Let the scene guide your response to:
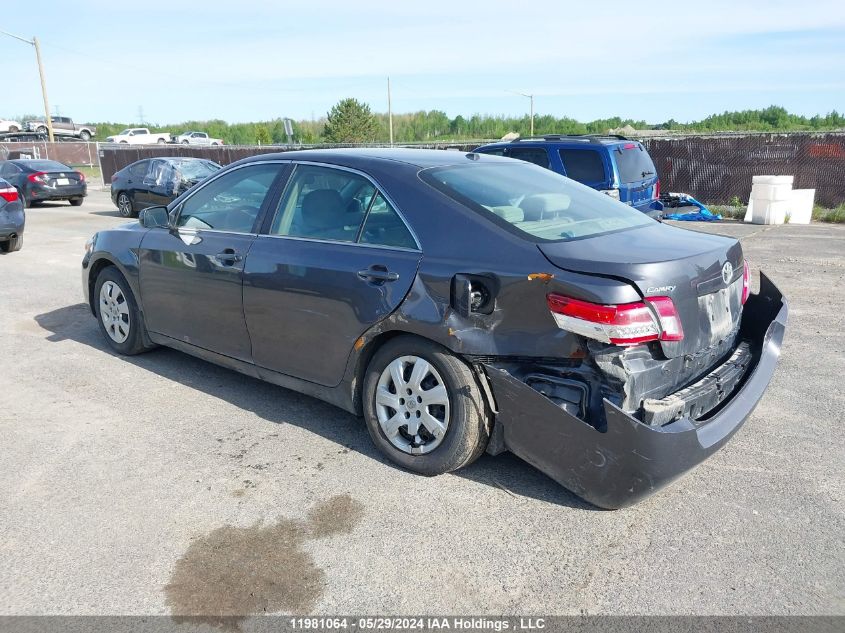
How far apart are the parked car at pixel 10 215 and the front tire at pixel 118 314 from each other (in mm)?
6525

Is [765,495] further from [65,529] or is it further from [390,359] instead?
[65,529]

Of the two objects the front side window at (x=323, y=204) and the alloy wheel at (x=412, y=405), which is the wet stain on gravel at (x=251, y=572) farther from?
the front side window at (x=323, y=204)

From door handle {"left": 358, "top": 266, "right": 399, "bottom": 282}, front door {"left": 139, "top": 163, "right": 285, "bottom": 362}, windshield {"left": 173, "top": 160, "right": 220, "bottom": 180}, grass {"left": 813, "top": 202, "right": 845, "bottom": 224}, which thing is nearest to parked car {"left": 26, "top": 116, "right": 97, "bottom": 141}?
windshield {"left": 173, "top": 160, "right": 220, "bottom": 180}

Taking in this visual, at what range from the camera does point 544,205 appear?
13.1ft

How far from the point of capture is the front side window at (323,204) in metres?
4.09

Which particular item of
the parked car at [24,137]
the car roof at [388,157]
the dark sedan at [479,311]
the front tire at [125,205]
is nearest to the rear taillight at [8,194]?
the front tire at [125,205]

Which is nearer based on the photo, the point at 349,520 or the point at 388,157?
the point at 349,520

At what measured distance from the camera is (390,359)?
3.80m

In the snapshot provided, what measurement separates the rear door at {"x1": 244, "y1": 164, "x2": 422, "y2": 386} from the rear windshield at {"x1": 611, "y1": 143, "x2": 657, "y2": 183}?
704 centimetres

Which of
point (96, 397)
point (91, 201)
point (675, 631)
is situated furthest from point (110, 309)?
point (91, 201)

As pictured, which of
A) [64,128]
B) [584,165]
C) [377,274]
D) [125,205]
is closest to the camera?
[377,274]

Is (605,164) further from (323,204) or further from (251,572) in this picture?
(251,572)

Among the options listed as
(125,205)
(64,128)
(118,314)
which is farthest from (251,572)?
(64,128)

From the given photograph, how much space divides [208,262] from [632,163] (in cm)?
773
